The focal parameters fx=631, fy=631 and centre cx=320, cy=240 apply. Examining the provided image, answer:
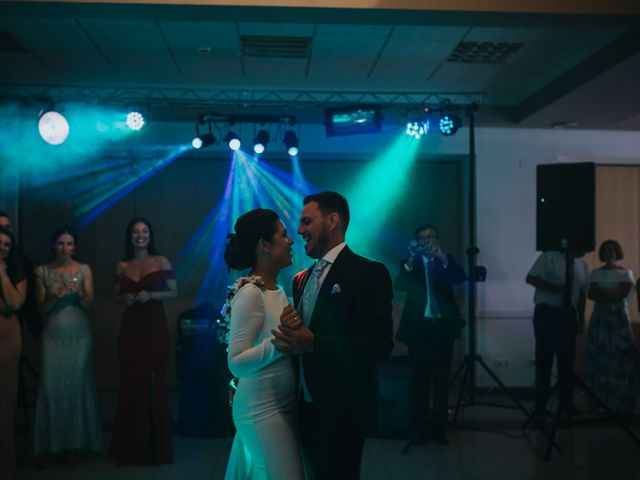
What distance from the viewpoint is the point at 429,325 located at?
5191 millimetres

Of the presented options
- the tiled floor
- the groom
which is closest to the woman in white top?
the tiled floor

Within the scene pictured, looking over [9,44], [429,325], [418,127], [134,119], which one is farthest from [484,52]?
[9,44]

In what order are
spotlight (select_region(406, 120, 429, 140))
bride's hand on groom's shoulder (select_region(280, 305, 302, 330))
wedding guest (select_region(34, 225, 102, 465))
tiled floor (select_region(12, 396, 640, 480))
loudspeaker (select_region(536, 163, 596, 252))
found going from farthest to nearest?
spotlight (select_region(406, 120, 429, 140)), loudspeaker (select_region(536, 163, 596, 252)), wedding guest (select_region(34, 225, 102, 465)), tiled floor (select_region(12, 396, 640, 480)), bride's hand on groom's shoulder (select_region(280, 305, 302, 330))

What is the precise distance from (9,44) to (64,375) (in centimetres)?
278

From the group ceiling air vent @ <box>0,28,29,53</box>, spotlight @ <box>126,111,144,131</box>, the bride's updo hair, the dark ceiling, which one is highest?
ceiling air vent @ <box>0,28,29,53</box>

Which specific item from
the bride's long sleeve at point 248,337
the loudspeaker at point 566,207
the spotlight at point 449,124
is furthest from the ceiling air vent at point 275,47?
the bride's long sleeve at point 248,337

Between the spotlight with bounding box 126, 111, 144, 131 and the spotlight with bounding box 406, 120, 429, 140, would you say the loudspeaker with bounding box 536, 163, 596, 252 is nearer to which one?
the spotlight with bounding box 406, 120, 429, 140

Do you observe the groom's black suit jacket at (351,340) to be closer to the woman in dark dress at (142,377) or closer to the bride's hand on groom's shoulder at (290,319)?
the bride's hand on groom's shoulder at (290,319)

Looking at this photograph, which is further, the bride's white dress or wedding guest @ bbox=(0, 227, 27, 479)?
wedding guest @ bbox=(0, 227, 27, 479)

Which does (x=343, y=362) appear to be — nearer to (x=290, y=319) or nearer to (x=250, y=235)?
(x=290, y=319)

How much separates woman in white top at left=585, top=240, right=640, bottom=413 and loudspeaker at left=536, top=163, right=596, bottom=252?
1326 mm

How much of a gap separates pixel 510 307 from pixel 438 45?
11.0 feet

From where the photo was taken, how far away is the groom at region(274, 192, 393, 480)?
229 centimetres

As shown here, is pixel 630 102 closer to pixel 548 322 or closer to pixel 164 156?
pixel 548 322
